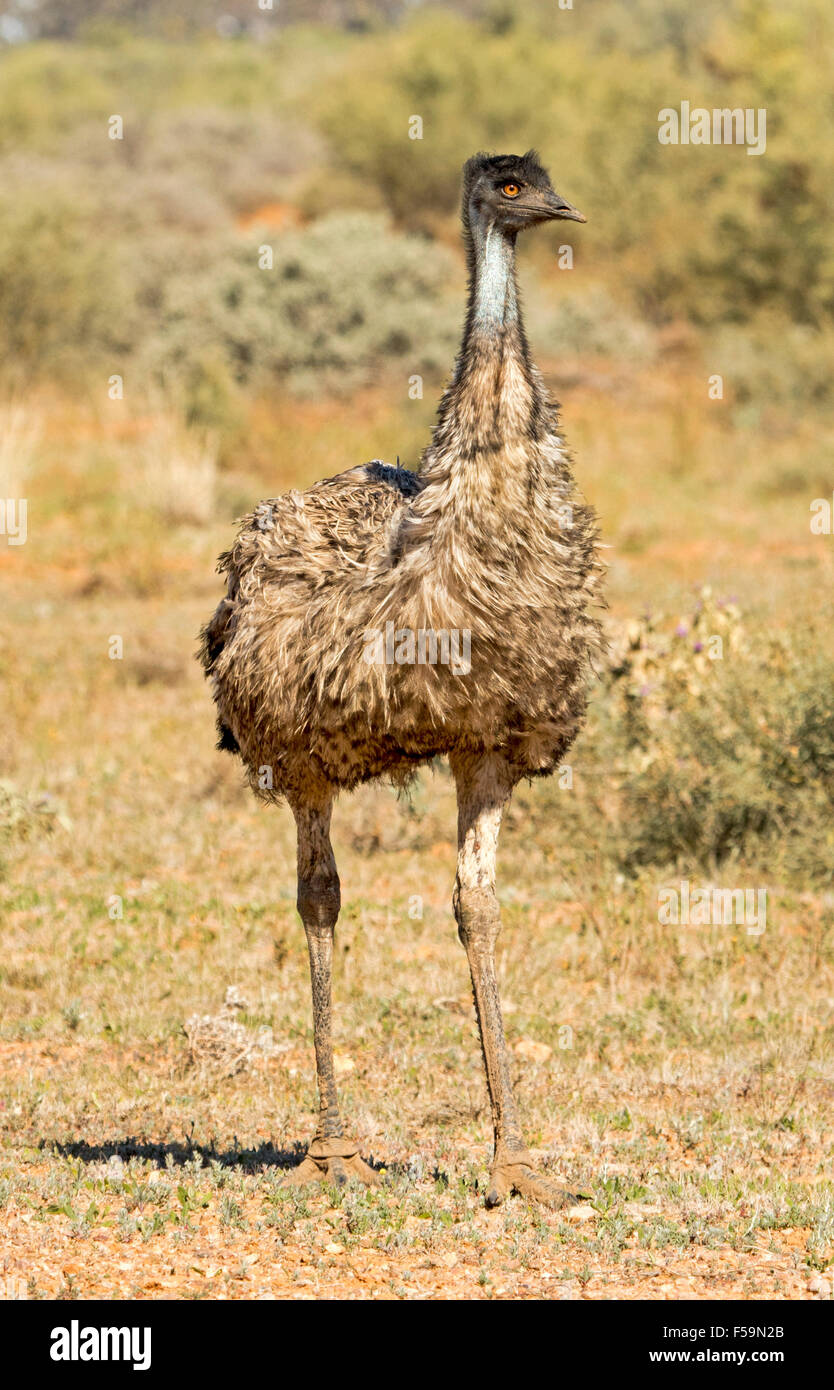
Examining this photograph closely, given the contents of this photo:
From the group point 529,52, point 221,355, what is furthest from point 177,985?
point 529,52

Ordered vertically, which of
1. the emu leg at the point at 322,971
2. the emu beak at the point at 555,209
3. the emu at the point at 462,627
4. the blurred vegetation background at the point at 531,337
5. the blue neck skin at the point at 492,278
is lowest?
the emu leg at the point at 322,971

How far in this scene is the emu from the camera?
4.18 m

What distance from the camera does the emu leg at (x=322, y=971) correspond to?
4.79 metres

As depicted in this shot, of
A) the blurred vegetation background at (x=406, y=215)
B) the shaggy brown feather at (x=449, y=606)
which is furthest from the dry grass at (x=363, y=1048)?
the blurred vegetation background at (x=406, y=215)

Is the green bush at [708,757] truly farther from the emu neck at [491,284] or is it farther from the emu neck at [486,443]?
the emu neck at [491,284]

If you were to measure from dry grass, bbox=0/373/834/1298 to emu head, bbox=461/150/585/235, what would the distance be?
234cm

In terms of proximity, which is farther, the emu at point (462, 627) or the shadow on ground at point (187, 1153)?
the shadow on ground at point (187, 1153)

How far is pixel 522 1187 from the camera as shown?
4.56 metres

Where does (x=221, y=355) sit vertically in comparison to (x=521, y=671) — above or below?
above

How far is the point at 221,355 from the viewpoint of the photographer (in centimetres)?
2100

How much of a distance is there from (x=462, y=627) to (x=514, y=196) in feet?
3.51

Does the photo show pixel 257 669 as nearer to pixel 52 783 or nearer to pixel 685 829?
pixel 685 829

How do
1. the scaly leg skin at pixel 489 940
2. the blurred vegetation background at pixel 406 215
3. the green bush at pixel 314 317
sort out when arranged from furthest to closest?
the blurred vegetation background at pixel 406 215 < the green bush at pixel 314 317 < the scaly leg skin at pixel 489 940
